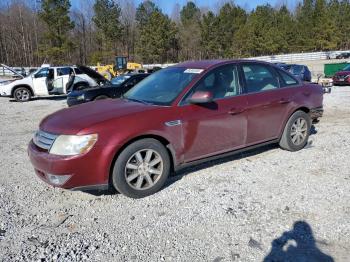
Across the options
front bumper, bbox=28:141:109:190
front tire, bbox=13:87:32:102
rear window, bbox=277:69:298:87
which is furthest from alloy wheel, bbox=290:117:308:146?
front tire, bbox=13:87:32:102

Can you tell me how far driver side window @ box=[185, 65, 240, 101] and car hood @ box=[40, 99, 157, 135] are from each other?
84 centimetres

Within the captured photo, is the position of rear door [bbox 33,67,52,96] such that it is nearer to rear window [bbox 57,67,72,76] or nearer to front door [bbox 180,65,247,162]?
rear window [bbox 57,67,72,76]

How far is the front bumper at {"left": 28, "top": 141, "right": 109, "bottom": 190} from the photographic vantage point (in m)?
3.99

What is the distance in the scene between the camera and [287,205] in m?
4.17

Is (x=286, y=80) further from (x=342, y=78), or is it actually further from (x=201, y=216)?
(x=342, y=78)

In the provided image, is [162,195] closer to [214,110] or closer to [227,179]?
[227,179]

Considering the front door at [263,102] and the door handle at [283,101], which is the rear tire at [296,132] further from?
the door handle at [283,101]

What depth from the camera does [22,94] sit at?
16938 mm

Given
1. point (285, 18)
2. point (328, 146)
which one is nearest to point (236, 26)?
point (285, 18)

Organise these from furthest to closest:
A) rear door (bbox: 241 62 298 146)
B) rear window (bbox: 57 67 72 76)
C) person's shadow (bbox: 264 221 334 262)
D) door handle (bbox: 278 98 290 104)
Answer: rear window (bbox: 57 67 72 76)
door handle (bbox: 278 98 290 104)
rear door (bbox: 241 62 298 146)
person's shadow (bbox: 264 221 334 262)

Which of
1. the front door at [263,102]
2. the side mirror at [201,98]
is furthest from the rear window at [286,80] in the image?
the side mirror at [201,98]

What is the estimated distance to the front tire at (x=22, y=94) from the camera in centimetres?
1688

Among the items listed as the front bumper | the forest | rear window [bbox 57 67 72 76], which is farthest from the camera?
the forest

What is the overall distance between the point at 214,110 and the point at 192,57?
72053 mm
